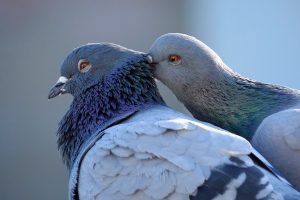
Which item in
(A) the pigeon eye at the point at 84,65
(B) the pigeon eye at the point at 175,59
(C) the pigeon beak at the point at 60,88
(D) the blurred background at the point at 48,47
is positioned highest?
(B) the pigeon eye at the point at 175,59

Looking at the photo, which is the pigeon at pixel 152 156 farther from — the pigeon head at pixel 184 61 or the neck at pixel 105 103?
the pigeon head at pixel 184 61

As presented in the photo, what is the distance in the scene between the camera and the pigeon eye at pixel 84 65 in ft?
10.8

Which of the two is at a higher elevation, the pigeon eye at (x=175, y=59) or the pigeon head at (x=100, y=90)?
the pigeon eye at (x=175, y=59)

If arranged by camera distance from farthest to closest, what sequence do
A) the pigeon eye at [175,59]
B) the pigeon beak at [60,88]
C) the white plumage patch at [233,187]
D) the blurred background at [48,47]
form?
the blurred background at [48,47] → the pigeon beak at [60,88] → the pigeon eye at [175,59] → the white plumage patch at [233,187]

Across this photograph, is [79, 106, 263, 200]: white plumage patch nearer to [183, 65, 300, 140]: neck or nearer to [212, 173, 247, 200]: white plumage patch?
[212, 173, 247, 200]: white plumage patch

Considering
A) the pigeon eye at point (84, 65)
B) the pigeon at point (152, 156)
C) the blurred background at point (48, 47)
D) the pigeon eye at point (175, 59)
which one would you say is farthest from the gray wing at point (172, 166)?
the blurred background at point (48, 47)

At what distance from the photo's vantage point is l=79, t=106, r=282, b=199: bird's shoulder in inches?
92.1

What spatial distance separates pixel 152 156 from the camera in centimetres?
247

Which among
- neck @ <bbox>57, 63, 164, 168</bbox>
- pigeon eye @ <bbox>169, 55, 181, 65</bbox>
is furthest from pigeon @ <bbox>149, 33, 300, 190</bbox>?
neck @ <bbox>57, 63, 164, 168</bbox>

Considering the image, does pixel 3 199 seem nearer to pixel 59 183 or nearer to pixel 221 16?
pixel 59 183

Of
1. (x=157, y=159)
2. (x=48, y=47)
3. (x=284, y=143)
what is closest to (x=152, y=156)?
(x=157, y=159)

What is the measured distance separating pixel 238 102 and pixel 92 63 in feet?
2.56

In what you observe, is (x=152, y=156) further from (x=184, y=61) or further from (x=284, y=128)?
(x=184, y=61)

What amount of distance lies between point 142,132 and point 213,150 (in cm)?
32
